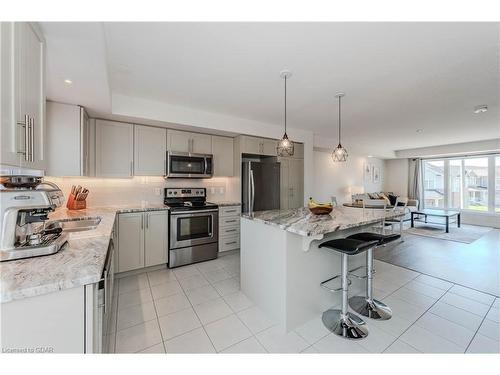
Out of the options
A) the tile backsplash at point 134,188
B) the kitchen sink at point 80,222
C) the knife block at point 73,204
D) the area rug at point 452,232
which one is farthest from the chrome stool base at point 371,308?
the area rug at point 452,232

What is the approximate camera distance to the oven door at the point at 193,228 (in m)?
3.15

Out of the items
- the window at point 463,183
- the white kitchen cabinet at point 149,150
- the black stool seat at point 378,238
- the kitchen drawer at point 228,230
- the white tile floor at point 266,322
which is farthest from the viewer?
the window at point 463,183

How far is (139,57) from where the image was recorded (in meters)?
1.95

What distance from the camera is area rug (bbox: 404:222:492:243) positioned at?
4.90 meters

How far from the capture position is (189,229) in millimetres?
3285

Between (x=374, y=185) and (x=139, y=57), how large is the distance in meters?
8.40

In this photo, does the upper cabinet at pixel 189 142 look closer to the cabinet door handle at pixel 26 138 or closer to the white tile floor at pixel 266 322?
the white tile floor at pixel 266 322

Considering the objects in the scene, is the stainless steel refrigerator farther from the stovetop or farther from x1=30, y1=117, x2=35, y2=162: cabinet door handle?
x1=30, y1=117, x2=35, y2=162: cabinet door handle

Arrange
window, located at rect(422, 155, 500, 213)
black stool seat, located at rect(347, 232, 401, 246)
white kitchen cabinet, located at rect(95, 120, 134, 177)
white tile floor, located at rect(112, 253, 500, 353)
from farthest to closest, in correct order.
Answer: window, located at rect(422, 155, 500, 213) → white kitchen cabinet, located at rect(95, 120, 134, 177) → black stool seat, located at rect(347, 232, 401, 246) → white tile floor, located at rect(112, 253, 500, 353)

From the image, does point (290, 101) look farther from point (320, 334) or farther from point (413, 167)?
point (413, 167)

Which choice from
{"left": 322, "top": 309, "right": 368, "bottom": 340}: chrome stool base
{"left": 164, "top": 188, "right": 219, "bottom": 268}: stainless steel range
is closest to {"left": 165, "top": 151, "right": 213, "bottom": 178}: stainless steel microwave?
{"left": 164, "top": 188, "right": 219, "bottom": 268}: stainless steel range

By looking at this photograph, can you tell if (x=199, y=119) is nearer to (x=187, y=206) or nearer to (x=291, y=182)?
(x=187, y=206)

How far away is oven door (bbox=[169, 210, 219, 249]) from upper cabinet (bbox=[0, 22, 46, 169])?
76.8 inches

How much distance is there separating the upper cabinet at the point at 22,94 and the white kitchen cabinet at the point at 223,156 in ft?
8.43
